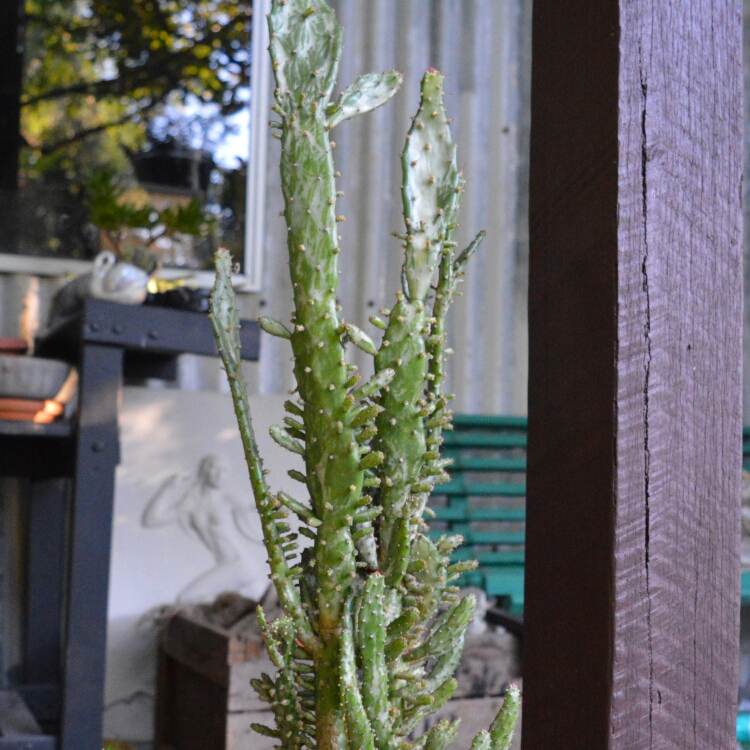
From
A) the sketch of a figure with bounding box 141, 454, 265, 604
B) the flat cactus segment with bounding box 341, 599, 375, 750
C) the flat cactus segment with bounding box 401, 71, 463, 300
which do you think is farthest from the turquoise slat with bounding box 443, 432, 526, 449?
the flat cactus segment with bounding box 341, 599, 375, 750

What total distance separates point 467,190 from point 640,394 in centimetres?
267

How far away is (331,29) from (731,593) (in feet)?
1.95

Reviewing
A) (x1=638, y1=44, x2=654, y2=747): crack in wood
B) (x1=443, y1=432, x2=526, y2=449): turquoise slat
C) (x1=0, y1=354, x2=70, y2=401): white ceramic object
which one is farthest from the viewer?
(x1=443, y1=432, x2=526, y2=449): turquoise slat

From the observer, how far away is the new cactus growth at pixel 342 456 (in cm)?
84

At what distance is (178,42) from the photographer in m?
3.04

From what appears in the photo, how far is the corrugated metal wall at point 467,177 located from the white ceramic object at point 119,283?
34.9 inches

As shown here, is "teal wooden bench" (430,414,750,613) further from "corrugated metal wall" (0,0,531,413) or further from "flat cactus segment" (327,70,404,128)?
"flat cactus segment" (327,70,404,128)

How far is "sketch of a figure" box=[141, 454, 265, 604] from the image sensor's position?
286 centimetres

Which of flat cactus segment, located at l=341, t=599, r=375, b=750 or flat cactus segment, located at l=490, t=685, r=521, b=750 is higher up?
flat cactus segment, located at l=341, t=599, r=375, b=750

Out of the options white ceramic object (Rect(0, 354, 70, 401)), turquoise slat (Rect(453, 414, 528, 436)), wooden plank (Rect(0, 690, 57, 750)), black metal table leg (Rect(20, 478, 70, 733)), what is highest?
white ceramic object (Rect(0, 354, 70, 401))

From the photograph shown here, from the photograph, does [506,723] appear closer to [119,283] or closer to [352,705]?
[352,705]

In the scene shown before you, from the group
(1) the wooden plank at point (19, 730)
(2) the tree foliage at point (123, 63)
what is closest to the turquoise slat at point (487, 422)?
(2) the tree foliage at point (123, 63)

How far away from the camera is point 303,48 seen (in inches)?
34.2

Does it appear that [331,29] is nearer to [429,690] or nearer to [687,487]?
[687,487]
